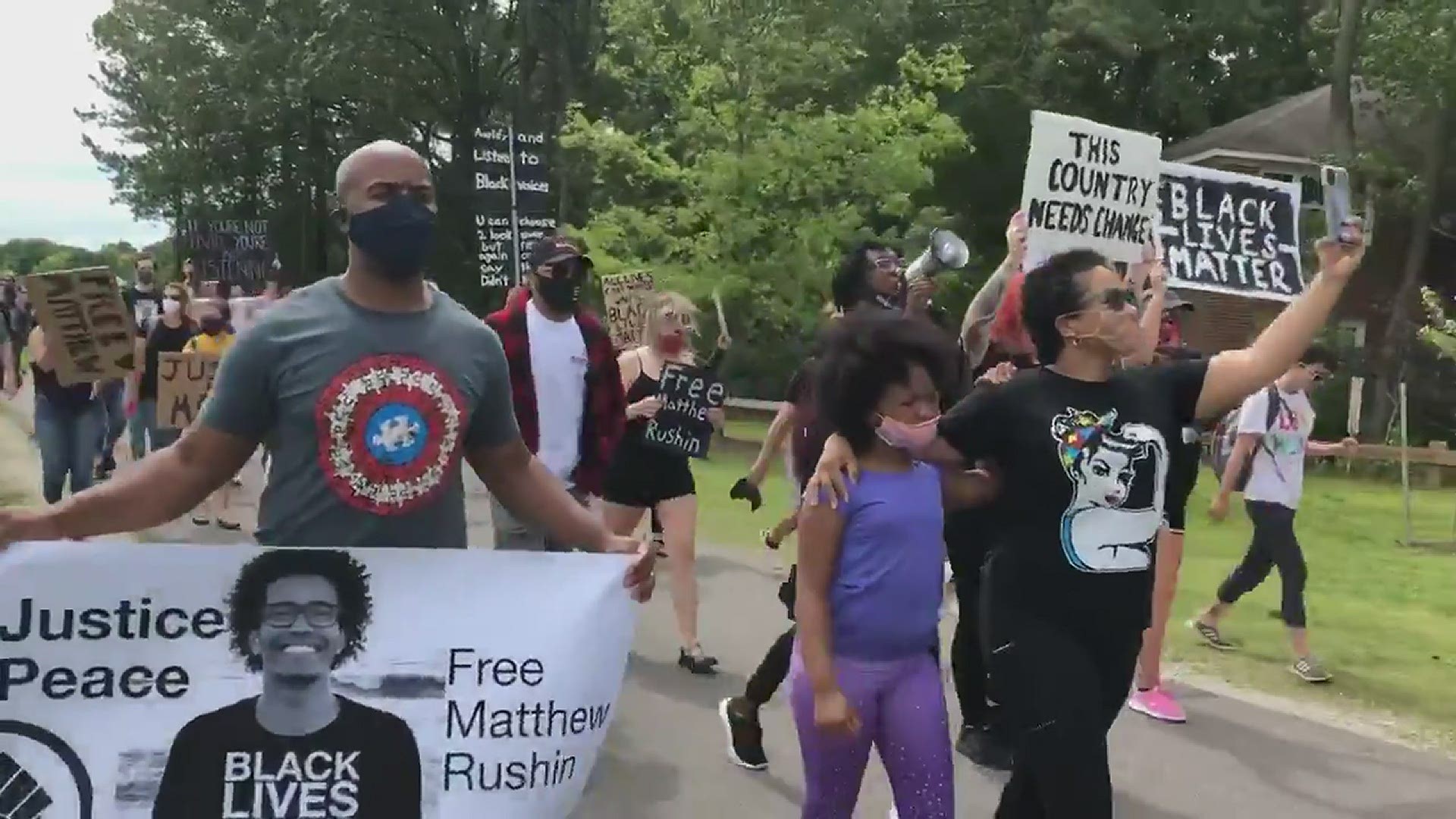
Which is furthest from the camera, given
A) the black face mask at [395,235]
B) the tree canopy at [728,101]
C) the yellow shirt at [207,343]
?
the tree canopy at [728,101]

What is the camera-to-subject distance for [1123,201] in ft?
23.7

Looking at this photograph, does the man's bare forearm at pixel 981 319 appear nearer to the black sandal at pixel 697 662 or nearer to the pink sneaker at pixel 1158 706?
the pink sneaker at pixel 1158 706

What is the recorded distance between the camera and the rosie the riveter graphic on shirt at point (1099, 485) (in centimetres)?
379

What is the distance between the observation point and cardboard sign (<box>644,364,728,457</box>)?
745cm

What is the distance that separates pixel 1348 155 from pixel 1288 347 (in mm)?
26968

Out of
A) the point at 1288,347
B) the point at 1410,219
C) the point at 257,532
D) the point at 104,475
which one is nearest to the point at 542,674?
the point at 257,532

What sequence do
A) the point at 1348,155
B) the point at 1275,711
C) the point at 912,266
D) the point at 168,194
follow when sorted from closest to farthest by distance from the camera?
the point at 912,266 < the point at 1275,711 < the point at 1348,155 < the point at 168,194

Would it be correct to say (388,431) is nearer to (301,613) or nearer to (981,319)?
(301,613)

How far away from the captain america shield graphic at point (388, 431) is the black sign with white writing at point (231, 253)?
29385mm

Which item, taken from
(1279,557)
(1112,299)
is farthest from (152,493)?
(1279,557)

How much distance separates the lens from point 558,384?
6039 mm

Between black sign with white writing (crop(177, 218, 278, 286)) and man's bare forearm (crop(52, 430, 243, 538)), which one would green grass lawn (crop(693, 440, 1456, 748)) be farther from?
black sign with white writing (crop(177, 218, 278, 286))

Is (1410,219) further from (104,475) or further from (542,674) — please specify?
(542,674)

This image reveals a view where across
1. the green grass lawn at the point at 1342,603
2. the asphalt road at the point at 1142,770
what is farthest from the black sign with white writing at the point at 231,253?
the asphalt road at the point at 1142,770
